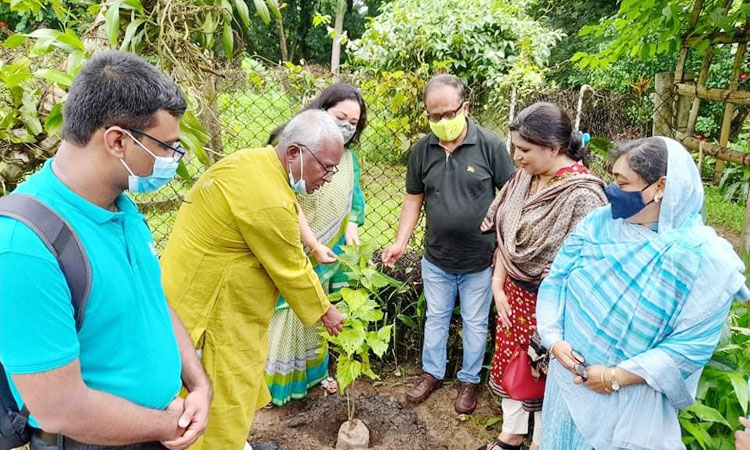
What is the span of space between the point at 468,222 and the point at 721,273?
127cm

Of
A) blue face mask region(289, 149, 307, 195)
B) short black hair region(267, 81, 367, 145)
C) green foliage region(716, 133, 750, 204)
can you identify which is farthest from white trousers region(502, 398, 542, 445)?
green foliage region(716, 133, 750, 204)

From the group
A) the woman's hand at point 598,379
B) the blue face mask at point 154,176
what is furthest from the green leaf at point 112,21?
the woman's hand at point 598,379

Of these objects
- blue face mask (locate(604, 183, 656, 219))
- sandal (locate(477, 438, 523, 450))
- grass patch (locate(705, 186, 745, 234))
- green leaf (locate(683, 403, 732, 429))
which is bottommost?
sandal (locate(477, 438, 523, 450))

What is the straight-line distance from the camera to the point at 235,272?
191 cm

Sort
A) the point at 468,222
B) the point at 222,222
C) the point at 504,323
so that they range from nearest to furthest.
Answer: the point at 222,222 → the point at 504,323 → the point at 468,222

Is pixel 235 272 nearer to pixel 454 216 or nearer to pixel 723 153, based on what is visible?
pixel 454 216

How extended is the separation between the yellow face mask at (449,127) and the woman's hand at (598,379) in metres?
1.31

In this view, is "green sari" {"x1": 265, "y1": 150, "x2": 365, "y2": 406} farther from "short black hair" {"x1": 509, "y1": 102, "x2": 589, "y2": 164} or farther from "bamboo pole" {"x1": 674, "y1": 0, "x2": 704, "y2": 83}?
"bamboo pole" {"x1": 674, "y1": 0, "x2": 704, "y2": 83}

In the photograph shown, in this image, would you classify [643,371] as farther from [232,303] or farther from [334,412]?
[334,412]

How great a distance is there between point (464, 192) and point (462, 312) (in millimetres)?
686

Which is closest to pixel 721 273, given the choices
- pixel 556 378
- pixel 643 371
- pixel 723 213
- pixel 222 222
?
pixel 643 371

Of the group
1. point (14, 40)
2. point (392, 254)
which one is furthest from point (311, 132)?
point (392, 254)

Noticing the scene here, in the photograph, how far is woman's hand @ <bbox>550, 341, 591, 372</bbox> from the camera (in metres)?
1.79

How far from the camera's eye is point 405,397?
3.00m
